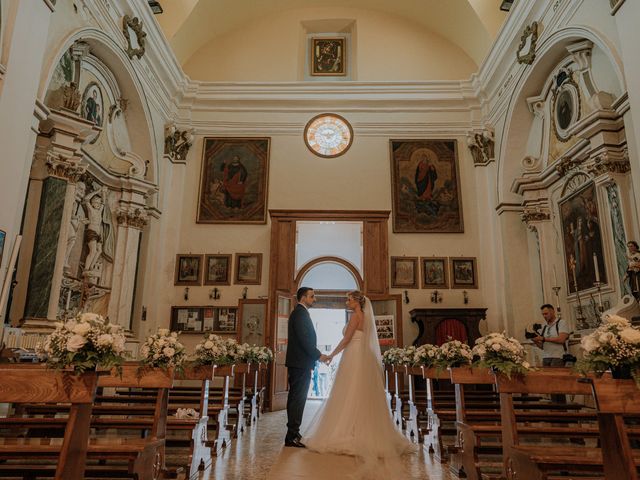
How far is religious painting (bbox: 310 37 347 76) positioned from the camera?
15.0 metres

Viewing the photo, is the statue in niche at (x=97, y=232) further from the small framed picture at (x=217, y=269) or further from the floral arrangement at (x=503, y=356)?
the floral arrangement at (x=503, y=356)

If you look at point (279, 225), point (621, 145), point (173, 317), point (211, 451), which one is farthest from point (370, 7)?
point (211, 451)

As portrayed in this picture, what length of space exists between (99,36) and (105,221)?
380 centimetres

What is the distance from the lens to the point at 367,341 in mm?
6184

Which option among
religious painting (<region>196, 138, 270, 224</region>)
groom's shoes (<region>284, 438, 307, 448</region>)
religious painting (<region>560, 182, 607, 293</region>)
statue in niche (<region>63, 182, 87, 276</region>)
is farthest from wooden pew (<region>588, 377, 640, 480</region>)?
religious painting (<region>196, 138, 270, 224</region>)

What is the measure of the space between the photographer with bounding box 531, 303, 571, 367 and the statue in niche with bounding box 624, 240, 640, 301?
1.35 m

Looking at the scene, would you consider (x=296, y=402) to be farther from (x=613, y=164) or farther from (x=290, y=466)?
(x=613, y=164)

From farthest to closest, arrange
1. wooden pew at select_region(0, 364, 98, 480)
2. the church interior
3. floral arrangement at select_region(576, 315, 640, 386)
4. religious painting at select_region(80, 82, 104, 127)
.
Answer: religious painting at select_region(80, 82, 104, 127) → the church interior → floral arrangement at select_region(576, 315, 640, 386) → wooden pew at select_region(0, 364, 98, 480)

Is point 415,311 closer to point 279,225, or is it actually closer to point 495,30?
point 279,225

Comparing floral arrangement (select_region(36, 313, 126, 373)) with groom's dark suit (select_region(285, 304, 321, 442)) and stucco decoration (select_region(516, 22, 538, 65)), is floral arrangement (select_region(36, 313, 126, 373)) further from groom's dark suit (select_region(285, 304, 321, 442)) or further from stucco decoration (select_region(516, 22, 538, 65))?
stucco decoration (select_region(516, 22, 538, 65))

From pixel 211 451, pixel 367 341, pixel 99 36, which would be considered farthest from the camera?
pixel 99 36

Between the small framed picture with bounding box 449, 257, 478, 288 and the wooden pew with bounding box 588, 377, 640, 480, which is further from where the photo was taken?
the small framed picture with bounding box 449, 257, 478, 288

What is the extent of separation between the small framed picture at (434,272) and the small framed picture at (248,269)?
4306 millimetres

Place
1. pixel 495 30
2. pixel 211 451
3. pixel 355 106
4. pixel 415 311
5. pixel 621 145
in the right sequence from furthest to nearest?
pixel 355 106
pixel 495 30
pixel 415 311
pixel 621 145
pixel 211 451
